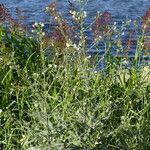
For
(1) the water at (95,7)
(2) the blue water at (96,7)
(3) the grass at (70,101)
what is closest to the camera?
(3) the grass at (70,101)

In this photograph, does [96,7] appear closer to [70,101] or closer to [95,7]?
[95,7]

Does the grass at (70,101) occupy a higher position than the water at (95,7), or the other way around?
the grass at (70,101)

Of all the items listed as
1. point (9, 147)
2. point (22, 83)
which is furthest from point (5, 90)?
point (9, 147)

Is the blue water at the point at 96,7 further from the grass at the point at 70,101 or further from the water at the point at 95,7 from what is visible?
the grass at the point at 70,101

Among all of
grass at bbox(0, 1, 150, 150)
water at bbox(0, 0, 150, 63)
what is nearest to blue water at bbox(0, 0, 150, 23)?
water at bbox(0, 0, 150, 63)

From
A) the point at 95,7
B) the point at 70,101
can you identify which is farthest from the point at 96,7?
the point at 70,101

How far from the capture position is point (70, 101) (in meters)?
5.30

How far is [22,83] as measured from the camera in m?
5.89

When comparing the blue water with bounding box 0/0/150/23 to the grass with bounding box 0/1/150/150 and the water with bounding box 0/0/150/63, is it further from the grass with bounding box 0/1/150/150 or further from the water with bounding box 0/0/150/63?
the grass with bounding box 0/1/150/150

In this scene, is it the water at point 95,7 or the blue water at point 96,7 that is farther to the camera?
the blue water at point 96,7

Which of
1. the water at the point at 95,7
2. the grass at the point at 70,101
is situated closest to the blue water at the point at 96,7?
the water at the point at 95,7

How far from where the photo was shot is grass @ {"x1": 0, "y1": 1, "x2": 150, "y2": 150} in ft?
14.5

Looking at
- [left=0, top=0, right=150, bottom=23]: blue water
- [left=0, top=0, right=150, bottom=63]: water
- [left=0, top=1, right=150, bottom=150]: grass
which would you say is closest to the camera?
[left=0, top=1, right=150, bottom=150]: grass

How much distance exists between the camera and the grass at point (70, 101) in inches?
175
